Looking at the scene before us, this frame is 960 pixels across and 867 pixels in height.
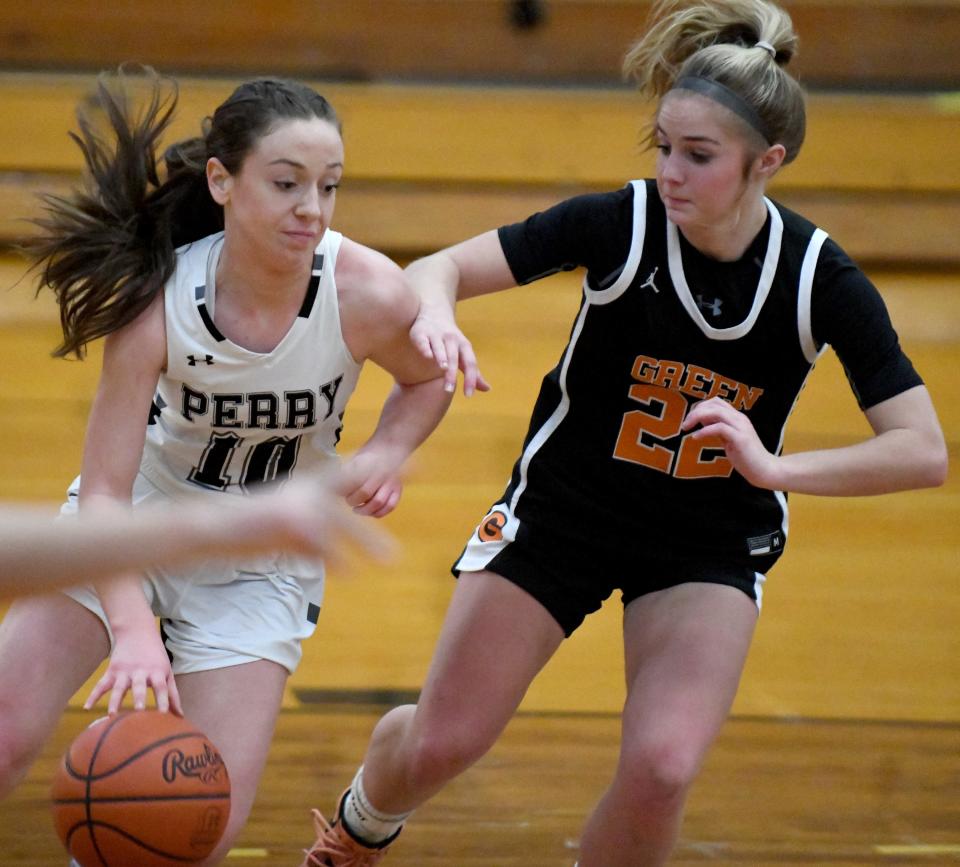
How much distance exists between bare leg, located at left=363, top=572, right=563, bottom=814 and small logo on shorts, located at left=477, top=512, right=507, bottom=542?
9 centimetres

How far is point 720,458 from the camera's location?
3211 millimetres

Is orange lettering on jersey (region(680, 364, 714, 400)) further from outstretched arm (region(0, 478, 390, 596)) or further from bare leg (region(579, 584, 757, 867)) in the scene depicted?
outstretched arm (region(0, 478, 390, 596))

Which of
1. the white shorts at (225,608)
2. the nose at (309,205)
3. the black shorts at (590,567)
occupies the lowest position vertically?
the white shorts at (225,608)

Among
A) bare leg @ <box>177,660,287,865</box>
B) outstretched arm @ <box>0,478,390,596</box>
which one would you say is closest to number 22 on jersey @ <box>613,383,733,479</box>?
bare leg @ <box>177,660,287,865</box>

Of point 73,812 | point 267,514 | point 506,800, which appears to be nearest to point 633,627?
point 506,800

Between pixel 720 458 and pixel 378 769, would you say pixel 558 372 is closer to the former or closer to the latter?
pixel 720 458

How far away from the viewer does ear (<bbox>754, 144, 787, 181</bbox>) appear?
3090 millimetres

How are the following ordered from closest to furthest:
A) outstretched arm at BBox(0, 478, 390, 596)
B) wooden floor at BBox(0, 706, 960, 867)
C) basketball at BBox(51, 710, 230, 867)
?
outstretched arm at BBox(0, 478, 390, 596), basketball at BBox(51, 710, 230, 867), wooden floor at BBox(0, 706, 960, 867)

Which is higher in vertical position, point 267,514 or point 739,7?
point 739,7

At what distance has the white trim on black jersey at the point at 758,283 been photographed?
313cm

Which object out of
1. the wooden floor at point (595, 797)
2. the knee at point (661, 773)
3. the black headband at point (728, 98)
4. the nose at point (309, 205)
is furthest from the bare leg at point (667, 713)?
the nose at point (309, 205)

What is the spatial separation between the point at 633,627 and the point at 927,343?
15.9 feet

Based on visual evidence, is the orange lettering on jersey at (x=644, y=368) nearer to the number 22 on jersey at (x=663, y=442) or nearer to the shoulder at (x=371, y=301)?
the number 22 on jersey at (x=663, y=442)

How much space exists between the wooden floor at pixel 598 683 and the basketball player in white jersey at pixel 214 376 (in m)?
0.62
